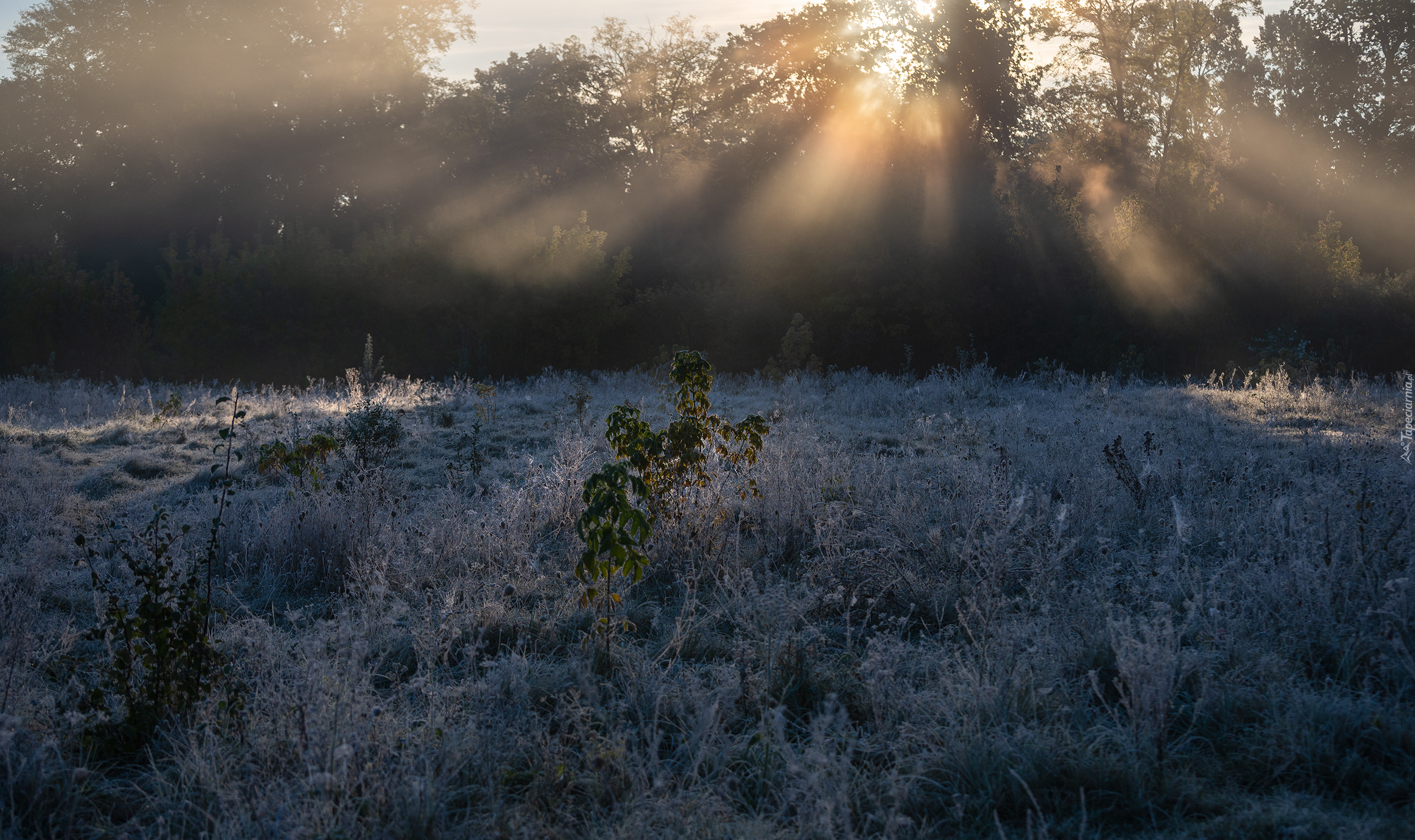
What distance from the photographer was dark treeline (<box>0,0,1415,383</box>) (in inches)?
808

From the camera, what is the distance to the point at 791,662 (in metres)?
3.14

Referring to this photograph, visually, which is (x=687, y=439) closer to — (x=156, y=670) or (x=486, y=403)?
(x=156, y=670)

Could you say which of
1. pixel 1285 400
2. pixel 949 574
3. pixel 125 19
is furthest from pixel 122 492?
pixel 125 19

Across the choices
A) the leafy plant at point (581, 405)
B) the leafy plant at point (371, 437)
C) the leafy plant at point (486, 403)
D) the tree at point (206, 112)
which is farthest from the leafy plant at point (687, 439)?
the tree at point (206, 112)

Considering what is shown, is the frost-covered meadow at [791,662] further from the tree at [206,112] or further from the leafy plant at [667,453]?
the tree at [206,112]

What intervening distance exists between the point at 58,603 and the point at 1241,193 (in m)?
29.5

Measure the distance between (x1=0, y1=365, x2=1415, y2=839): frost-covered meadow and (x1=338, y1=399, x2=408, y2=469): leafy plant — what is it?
2.14 ft

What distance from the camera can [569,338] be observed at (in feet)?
80.4

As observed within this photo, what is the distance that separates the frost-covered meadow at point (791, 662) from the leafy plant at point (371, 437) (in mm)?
652

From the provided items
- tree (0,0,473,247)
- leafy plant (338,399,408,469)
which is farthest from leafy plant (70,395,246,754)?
tree (0,0,473,247)

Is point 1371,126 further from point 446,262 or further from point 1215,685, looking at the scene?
point 1215,685

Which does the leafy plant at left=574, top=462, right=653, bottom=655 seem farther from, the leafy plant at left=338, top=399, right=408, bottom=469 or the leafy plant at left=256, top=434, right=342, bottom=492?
the leafy plant at left=338, top=399, right=408, bottom=469

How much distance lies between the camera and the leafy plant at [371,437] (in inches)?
262

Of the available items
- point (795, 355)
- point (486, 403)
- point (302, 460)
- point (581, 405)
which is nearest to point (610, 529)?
point (302, 460)
